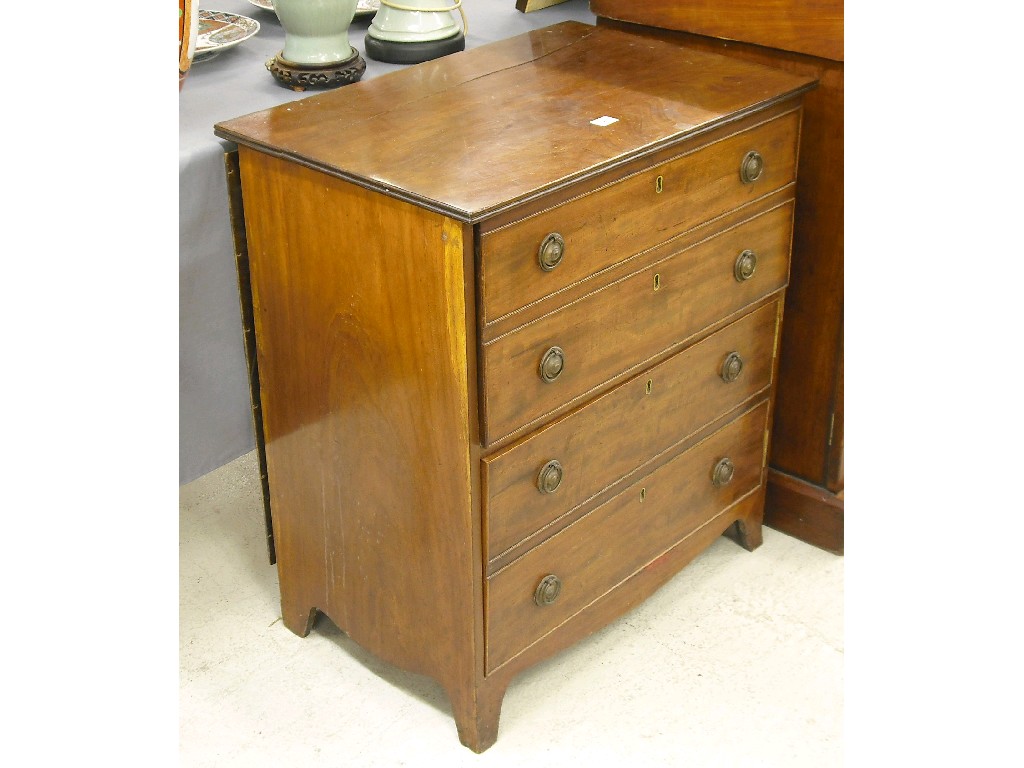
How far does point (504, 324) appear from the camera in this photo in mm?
1750

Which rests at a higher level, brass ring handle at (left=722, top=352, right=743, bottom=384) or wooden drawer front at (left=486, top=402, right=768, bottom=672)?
Answer: brass ring handle at (left=722, top=352, right=743, bottom=384)

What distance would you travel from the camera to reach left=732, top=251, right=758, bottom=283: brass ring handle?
2.17 metres

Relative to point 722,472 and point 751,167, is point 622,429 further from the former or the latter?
point 751,167

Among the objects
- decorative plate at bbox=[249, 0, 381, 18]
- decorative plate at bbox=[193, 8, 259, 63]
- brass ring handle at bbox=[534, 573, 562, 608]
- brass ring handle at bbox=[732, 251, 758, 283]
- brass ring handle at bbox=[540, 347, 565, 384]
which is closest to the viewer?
brass ring handle at bbox=[540, 347, 565, 384]

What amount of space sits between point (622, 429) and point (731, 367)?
0.99 feet

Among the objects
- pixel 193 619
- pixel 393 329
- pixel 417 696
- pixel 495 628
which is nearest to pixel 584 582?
pixel 495 628

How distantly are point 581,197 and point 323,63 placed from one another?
0.68 meters

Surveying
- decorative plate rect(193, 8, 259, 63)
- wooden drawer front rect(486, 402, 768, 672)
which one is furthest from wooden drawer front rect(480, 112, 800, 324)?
decorative plate rect(193, 8, 259, 63)

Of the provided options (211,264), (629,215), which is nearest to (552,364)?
(629,215)

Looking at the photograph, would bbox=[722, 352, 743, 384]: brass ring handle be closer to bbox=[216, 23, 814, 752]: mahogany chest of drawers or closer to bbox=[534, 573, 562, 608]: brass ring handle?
bbox=[216, 23, 814, 752]: mahogany chest of drawers

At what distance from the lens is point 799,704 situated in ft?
7.15

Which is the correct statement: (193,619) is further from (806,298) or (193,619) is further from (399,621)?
(806,298)

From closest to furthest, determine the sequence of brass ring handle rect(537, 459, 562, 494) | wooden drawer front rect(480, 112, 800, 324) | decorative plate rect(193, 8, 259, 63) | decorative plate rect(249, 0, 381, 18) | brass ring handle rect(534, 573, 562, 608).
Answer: wooden drawer front rect(480, 112, 800, 324) < brass ring handle rect(537, 459, 562, 494) < brass ring handle rect(534, 573, 562, 608) < decorative plate rect(193, 8, 259, 63) < decorative plate rect(249, 0, 381, 18)

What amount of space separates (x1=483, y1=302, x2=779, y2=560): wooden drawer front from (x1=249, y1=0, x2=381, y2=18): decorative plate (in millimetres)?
1027
